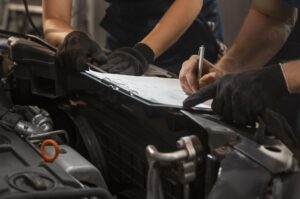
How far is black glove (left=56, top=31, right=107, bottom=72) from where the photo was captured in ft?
3.06

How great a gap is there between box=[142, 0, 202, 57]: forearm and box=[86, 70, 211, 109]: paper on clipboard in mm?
294

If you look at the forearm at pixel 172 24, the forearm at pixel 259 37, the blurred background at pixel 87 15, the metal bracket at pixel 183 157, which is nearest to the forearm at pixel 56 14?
the forearm at pixel 172 24

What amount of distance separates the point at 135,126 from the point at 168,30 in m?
0.47

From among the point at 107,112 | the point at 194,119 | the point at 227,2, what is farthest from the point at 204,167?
the point at 227,2

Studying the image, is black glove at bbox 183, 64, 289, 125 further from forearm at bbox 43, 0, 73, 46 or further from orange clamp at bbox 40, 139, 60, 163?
forearm at bbox 43, 0, 73, 46

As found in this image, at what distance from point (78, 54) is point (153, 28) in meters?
0.46

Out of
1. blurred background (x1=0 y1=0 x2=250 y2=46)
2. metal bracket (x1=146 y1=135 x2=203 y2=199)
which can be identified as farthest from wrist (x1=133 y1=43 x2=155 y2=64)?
blurred background (x1=0 y1=0 x2=250 y2=46)

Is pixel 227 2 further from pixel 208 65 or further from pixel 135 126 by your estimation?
pixel 135 126

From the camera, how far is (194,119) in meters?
0.67

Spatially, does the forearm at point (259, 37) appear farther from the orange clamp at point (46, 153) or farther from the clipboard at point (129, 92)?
the orange clamp at point (46, 153)

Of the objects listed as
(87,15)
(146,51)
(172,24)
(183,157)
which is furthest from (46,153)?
(87,15)

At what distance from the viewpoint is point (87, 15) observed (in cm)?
271

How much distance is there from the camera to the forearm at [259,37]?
118 cm

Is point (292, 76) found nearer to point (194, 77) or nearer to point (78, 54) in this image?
point (194, 77)
